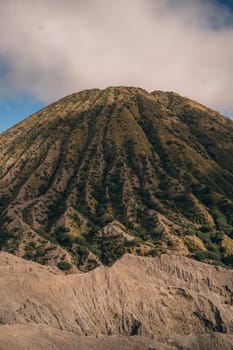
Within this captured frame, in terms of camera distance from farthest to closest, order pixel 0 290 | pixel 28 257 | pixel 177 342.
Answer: pixel 28 257, pixel 0 290, pixel 177 342

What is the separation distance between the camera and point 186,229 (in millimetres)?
189250

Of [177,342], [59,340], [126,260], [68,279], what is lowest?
[59,340]

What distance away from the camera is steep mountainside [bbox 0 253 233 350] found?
8712cm

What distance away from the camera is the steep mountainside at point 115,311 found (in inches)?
3430

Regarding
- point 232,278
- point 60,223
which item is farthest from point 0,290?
Answer: point 60,223

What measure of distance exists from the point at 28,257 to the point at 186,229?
64601 millimetres

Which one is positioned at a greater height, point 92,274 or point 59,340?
point 92,274

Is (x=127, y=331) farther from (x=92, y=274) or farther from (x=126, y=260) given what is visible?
(x=126, y=260)

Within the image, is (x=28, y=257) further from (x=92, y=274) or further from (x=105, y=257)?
(x=92, y=274)

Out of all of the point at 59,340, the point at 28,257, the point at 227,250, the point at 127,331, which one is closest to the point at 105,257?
the point at 28,257

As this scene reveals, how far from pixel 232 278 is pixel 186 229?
66189mm

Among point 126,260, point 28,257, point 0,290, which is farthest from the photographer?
point 28,257

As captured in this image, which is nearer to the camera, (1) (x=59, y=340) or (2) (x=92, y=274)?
(1) (x=59, y=340)

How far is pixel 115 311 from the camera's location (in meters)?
102
